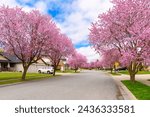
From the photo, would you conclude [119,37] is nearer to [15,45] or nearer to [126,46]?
[126,46]

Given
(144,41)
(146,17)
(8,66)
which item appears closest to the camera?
(144,41)

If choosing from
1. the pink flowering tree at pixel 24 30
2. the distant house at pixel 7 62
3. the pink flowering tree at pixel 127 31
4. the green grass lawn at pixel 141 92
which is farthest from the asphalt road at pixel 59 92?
the distant house at pixel 7 62

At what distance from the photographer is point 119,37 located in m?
26.9

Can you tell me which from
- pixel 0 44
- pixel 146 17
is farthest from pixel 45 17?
pixel 146 17

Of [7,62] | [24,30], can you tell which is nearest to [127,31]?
[24,30]

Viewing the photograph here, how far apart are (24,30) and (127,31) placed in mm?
12263

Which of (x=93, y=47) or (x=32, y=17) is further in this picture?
(x=32, y=17)

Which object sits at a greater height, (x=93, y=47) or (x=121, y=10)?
(x=121, y=10)

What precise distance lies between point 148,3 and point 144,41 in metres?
4.71

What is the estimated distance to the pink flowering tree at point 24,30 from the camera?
3152 cm

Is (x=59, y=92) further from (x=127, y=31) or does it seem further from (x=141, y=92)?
(x=127, y=31)

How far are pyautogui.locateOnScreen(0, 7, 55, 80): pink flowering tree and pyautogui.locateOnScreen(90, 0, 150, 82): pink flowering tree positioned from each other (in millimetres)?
6601

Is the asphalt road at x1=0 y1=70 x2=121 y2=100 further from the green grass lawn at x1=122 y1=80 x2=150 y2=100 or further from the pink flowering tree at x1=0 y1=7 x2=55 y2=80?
the pink flowering tree at x1=0 y1=7 x2=55 y2=80

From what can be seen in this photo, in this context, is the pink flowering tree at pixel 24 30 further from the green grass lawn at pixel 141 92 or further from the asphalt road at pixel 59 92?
the green grass lawn at pixel 141 92
